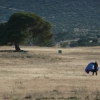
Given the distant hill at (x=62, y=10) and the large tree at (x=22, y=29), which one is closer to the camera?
the large tree at (x=22, y=29)

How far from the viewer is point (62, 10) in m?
161

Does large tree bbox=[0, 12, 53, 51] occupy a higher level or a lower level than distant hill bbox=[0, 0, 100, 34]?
lower

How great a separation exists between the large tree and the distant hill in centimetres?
8270

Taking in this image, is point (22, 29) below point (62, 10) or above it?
below

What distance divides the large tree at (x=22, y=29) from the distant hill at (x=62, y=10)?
82.7 m

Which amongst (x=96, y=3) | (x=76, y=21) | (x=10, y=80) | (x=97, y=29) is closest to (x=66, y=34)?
(x=97, y=29)

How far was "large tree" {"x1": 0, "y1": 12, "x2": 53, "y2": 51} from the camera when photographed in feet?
183

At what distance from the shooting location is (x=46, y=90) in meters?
20.9

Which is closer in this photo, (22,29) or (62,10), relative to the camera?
(22,29)

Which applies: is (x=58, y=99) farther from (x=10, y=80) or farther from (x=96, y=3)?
(x=96, y=3)

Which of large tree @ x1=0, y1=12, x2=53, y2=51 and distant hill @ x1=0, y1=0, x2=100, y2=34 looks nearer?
large tree @ x1=0, y1=12, x2=53, y2=51

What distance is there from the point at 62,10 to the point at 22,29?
341 feet

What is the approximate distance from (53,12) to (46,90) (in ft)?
459

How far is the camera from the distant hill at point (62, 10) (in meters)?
151
